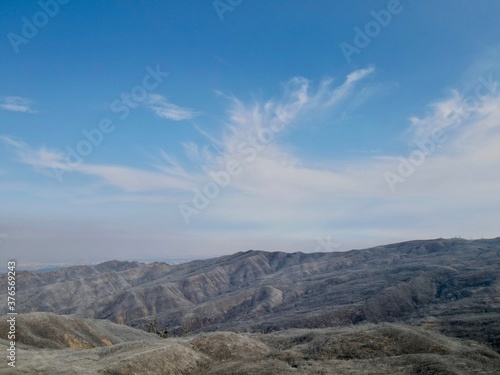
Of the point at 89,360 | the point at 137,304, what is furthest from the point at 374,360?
the point at 137,304

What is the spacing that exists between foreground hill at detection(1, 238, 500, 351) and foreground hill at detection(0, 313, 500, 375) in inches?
546

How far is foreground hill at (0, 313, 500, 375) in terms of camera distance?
96.7 feet

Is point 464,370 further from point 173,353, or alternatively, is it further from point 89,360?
point 89,360

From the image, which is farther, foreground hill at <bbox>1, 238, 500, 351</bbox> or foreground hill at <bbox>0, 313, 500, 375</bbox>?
foreground hill at <bbox>1, 238, 500, 351</bbox>

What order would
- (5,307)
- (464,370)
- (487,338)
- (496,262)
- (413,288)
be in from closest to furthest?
(464,370)
(487,338)
(413,288)
(496,262)
(5,307)

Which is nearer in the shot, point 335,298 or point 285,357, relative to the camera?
point 285,357

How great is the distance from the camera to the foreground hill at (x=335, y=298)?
79438 millimetres

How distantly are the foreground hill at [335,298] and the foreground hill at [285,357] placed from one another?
1388 centimetres

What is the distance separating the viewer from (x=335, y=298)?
109 m

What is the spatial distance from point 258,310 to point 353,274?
140 feet

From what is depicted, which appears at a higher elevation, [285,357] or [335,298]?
[285,357]

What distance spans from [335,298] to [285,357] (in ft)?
256

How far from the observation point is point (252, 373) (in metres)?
29.4

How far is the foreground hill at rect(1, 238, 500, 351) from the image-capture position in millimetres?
79438
